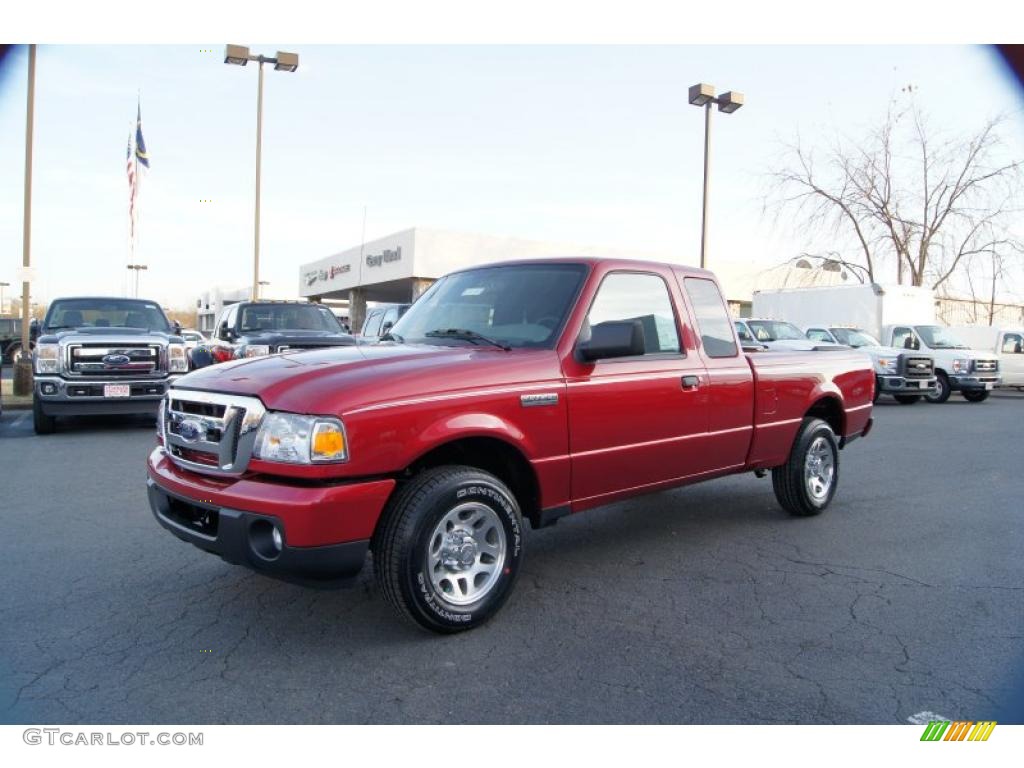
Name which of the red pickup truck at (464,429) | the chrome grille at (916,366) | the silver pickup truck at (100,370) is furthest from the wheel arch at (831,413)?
the chrome grille at (916,366)

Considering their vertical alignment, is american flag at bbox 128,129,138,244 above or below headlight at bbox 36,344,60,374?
above

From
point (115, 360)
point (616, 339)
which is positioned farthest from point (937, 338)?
point (616, 339)

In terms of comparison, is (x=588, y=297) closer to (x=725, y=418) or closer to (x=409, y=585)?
(x=725, y=418)

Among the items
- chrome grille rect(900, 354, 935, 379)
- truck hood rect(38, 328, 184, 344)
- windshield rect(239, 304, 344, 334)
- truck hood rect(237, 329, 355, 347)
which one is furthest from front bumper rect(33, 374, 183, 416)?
chrome grille rect(900, 354, 935, 379)

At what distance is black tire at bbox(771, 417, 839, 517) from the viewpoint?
603 cm

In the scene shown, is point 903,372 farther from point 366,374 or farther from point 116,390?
point 366,374

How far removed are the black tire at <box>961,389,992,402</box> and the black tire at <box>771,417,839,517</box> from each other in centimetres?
1598

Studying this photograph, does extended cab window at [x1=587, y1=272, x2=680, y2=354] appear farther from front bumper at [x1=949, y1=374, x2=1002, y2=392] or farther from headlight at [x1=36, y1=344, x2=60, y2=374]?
front bumper at [x1=949, y1=374, x2=1002, y2=392]

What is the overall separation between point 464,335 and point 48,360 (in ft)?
26.3

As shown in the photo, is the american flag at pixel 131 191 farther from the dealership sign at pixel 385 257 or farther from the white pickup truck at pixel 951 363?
the white pickup truck at pixel 951 363

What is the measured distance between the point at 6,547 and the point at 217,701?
9.48 feet

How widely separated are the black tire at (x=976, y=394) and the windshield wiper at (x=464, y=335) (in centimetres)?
1895

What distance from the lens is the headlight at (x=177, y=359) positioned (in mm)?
10828

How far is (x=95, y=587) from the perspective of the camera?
4402 millimetres
